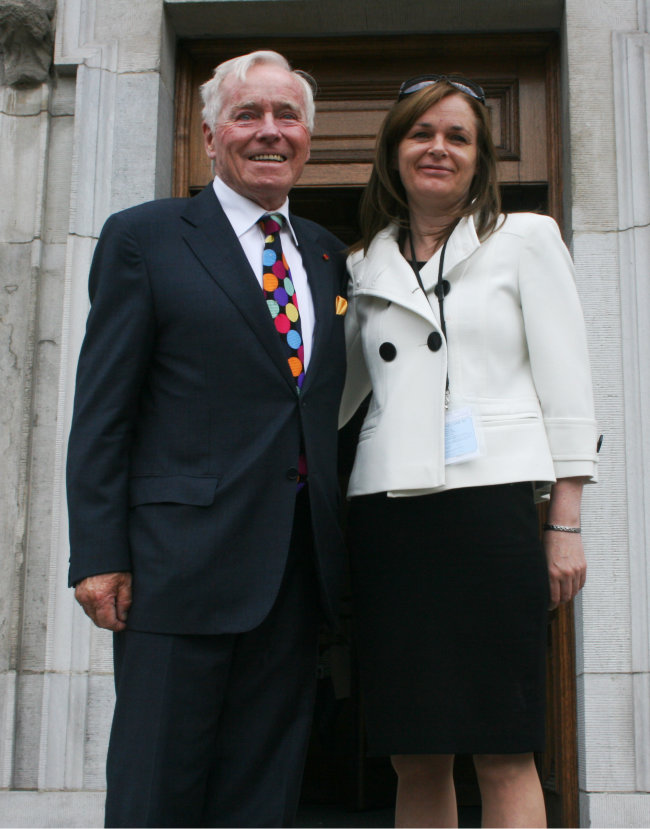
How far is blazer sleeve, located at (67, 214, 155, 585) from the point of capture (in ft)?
7.20

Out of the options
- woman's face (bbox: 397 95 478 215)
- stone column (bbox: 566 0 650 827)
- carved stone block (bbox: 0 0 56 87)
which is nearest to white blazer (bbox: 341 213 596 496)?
woman's face (bbox: 397 95 478 215)

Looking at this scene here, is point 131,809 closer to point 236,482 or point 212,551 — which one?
point 212,551

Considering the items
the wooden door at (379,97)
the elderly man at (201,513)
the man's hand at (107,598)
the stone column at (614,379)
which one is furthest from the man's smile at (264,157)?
the wooden door at (379,97)

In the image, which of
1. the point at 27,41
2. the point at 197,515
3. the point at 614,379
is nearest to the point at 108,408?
the point at 197,515

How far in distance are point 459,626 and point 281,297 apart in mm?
924

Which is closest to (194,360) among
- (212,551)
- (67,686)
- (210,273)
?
(210,273)

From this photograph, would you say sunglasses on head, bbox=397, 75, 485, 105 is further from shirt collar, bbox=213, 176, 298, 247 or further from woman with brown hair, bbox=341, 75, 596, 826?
shirt collar, bbox=213, 176, 298, 247

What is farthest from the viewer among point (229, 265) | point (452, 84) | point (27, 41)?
point (27, 41)

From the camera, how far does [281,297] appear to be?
95.7 inches

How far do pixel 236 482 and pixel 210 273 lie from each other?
51 centimetres

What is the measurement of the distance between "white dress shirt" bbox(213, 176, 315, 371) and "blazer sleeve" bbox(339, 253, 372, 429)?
0.76 feet

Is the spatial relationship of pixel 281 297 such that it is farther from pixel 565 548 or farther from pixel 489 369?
pixel 565 548

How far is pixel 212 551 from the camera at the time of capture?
2207 mm

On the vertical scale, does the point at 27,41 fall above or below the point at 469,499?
above
